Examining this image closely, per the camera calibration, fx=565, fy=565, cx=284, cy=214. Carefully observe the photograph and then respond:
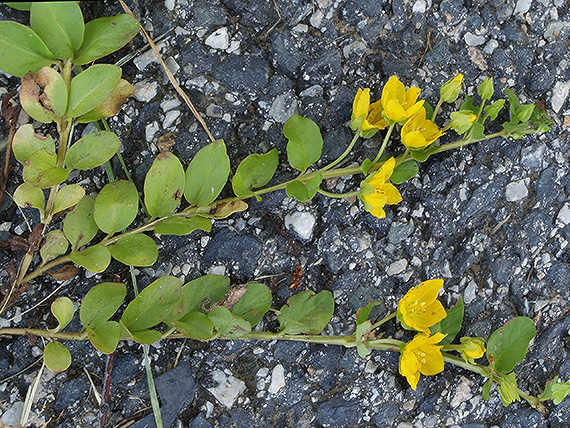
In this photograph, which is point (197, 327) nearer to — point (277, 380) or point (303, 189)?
point (277, 380)

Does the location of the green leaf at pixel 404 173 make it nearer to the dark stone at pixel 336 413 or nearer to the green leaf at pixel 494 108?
the green leaf at pixel 494 108

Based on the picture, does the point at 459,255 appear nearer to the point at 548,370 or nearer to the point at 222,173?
the point at 548,370

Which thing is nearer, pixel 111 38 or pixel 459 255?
pixel 111 38

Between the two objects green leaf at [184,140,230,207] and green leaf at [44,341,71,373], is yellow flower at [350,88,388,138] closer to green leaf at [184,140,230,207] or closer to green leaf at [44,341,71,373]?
green leaf at [184,140,230,207]

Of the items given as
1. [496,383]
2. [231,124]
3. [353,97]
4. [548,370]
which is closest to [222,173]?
[231,124]

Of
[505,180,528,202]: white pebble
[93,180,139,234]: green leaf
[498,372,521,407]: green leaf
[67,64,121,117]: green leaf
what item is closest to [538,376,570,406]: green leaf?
[498,372,521,407]: green leaf

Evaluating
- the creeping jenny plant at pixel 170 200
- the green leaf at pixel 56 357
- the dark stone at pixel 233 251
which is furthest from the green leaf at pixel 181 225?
the green leaf at pixel 56 357

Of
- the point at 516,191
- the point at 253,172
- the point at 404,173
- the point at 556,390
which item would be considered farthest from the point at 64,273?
the point at 556,390
